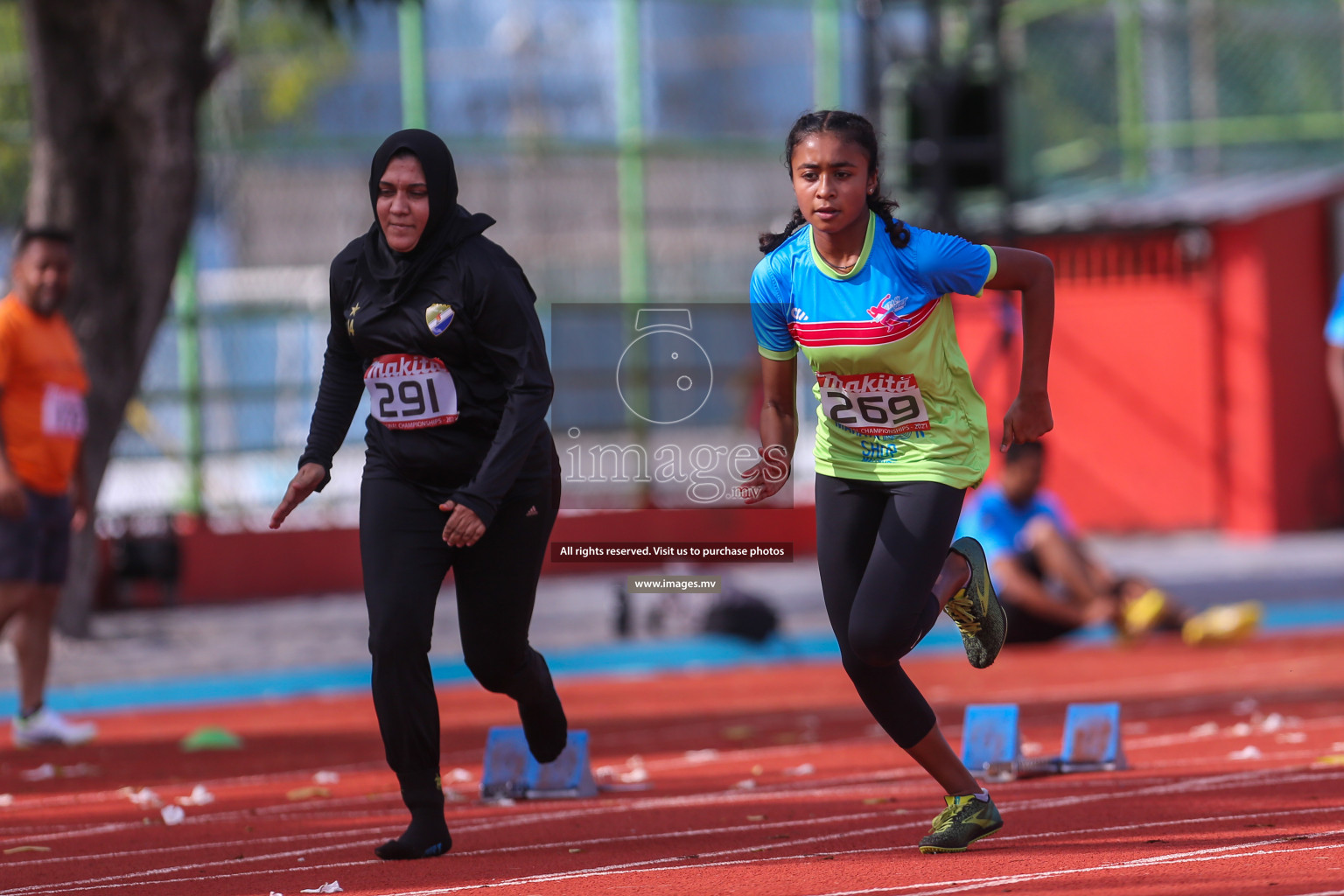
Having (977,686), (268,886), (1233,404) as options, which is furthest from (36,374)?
(1233,404)

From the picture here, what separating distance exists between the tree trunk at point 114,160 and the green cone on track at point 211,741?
10.5ft

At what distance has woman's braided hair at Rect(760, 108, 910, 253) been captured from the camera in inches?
193

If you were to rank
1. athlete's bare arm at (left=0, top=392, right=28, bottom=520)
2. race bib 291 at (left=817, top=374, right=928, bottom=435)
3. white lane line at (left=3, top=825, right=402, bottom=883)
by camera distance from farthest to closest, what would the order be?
athlete's bare arm at (left=0, top=392, right=28, bottom=520), white lane line at (left=3, top=825, right=402, bottom=883), race bib 291 at (left=817, top=374, right=928, bottom=435)

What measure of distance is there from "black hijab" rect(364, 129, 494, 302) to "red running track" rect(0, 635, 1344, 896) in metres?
1.73

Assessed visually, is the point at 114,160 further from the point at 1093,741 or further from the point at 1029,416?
the point at 1029,416

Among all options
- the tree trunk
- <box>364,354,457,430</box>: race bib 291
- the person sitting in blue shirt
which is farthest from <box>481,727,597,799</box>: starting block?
the tree trunk

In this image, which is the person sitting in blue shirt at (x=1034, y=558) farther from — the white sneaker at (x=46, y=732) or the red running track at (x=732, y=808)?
the white sneaker at (x=46, y=732)

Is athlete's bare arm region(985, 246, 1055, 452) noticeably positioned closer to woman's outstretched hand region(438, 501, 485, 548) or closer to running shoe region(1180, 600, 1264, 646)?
woman's outstretched hand region(438, 501, 485, 548)

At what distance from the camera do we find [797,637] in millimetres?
12430

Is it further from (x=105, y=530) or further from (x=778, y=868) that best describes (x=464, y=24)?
(x=778, y=868)

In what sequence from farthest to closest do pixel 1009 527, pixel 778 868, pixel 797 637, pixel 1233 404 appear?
pixel 1233 404 → pixel 797 637 → pixel 1009 527 → pixel 778 868

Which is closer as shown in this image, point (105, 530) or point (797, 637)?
point (797, 637)

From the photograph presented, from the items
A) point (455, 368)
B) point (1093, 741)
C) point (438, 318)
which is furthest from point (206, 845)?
point (1093, 741)

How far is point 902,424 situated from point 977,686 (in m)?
5.44
